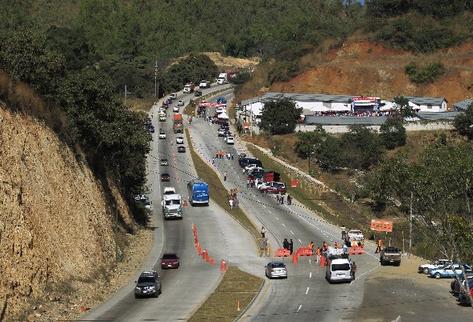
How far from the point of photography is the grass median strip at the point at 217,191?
278 ft

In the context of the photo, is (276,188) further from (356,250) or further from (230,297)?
(230,297)

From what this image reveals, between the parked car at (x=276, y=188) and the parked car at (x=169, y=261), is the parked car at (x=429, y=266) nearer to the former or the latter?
the parked car at (x=169, y=261)

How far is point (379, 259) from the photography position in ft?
224

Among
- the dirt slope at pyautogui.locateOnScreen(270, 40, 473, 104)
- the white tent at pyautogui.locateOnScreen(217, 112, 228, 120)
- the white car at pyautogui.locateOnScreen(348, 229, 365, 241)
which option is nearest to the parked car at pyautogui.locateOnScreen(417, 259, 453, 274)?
the white car at pyautogui.locateOnScreen(348, 229, 365, 241)

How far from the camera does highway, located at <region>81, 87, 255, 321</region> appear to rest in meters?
48.8

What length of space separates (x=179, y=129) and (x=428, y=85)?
165 ft

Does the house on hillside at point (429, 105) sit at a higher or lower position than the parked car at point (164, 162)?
higher

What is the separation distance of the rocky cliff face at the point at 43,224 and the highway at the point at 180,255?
3.08 metres

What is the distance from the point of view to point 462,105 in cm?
15388

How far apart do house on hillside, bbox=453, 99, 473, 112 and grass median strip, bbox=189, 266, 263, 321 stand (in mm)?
97535

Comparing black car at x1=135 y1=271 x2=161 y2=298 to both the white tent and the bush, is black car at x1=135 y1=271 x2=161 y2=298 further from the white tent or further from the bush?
the bush

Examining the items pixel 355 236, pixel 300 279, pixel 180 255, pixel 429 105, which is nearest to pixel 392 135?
pixel 429 105

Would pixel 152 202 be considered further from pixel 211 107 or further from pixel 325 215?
pixel 211 107

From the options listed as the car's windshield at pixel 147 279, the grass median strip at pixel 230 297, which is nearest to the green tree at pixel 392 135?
the grass median strip at pixel 230 297
